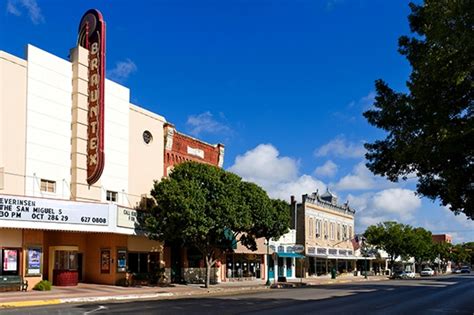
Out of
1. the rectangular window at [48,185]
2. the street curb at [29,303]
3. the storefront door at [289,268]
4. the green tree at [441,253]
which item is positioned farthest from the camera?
the green tree at [441,253]

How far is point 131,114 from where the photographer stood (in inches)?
1587

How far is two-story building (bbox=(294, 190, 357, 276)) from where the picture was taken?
A: 65.5 meters

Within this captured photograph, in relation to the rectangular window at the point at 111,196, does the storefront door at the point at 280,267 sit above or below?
below


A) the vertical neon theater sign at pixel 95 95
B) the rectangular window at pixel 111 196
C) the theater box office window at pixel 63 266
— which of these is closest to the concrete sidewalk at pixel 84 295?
the theater box office window at pixel 63 266

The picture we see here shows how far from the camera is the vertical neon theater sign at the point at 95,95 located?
34.9 m

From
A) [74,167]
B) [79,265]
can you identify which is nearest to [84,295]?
[74,167]

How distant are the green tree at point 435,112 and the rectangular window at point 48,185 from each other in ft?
69.5

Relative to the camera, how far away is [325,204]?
72.3 metres

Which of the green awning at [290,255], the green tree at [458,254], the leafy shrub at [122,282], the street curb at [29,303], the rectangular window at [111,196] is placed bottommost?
the green tree at [458,254]

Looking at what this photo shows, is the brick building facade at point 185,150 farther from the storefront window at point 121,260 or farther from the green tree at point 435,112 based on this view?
the green tree at point 435,112

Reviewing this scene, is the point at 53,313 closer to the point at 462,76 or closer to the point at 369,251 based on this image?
the point at 462,76

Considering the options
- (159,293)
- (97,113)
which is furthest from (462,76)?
(97,113)

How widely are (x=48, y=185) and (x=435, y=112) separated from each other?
24.5 metres

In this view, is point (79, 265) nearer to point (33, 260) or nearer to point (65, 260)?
point (65, 260)
